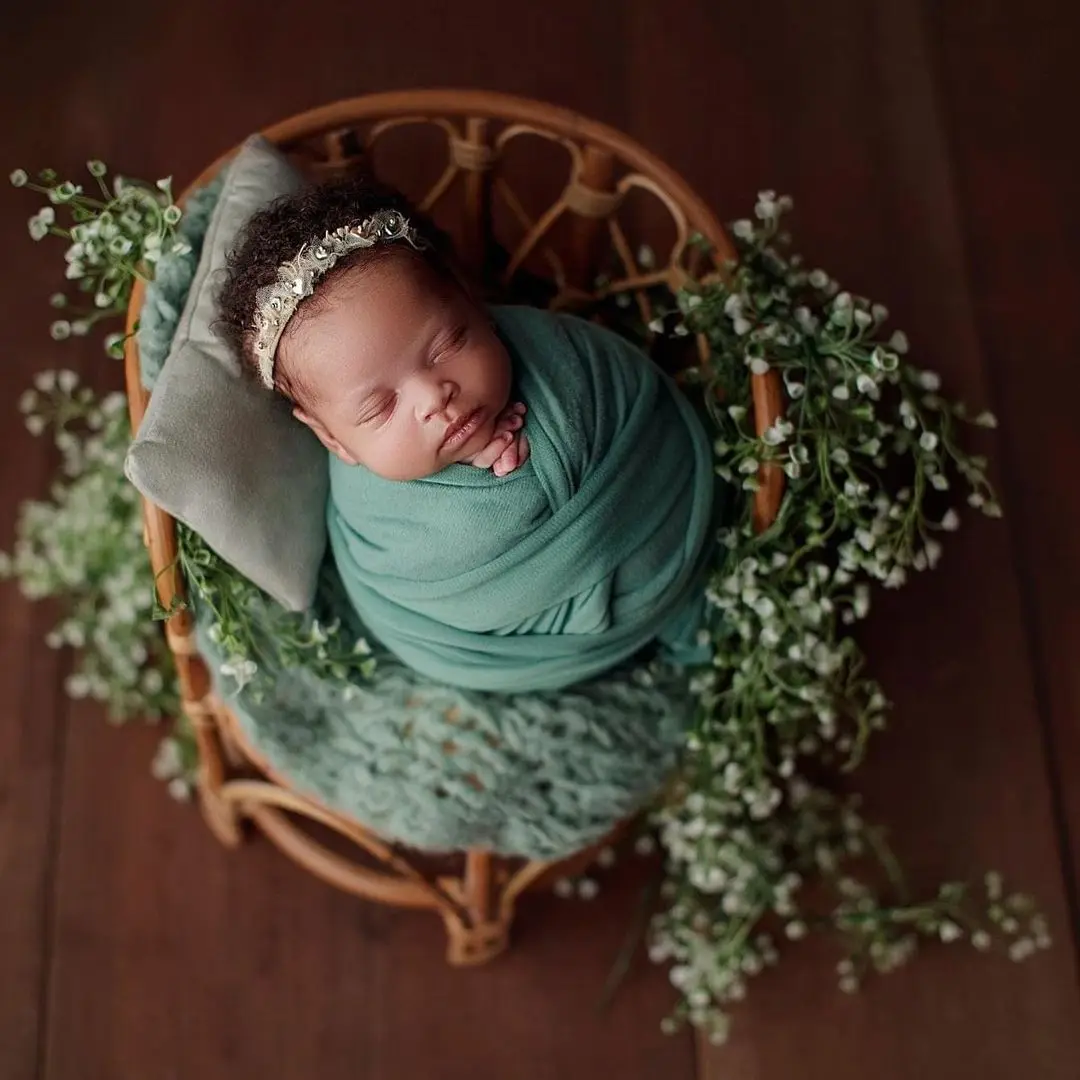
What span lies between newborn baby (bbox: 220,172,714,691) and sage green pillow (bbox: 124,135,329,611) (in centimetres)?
3

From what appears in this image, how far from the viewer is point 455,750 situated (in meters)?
1.10

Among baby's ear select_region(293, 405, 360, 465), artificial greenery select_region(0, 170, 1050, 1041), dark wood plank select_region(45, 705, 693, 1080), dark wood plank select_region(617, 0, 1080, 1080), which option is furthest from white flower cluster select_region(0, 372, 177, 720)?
dark wood plank select_region(617, 0, 1080, 1080)

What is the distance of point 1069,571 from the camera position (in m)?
1.56

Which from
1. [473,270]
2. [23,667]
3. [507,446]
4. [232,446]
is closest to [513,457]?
[507,446]

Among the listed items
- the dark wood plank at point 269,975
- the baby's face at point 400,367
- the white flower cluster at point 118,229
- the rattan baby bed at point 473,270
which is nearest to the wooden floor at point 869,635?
the dark wood plank at point 269,975

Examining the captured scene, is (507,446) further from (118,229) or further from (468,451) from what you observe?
(118,229)

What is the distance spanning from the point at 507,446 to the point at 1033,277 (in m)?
1.02

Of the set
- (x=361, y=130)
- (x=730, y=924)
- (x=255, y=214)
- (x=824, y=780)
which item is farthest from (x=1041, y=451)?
(x=255, y=214)

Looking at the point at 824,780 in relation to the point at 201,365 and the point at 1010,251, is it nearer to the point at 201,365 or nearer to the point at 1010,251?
the point at 1010,251

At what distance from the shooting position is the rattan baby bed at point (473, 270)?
42.7 inches

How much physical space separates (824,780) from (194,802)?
79 cm

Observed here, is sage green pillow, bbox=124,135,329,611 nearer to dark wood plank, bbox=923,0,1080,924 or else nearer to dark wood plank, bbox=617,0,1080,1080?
dark wood plank, bbox=617,0,1080,1080

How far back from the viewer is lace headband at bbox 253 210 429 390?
0.94 m

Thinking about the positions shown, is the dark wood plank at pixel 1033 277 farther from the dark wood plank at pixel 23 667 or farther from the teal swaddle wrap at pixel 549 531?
the dark wood plank at pixel 23 667
